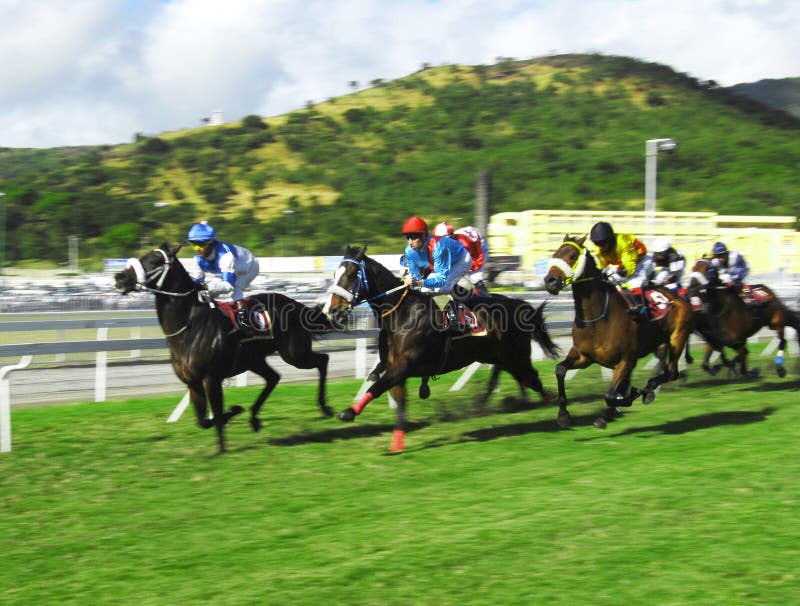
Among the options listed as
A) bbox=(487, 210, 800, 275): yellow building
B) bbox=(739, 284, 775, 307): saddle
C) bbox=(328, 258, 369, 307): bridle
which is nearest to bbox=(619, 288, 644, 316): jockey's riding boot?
bbox=(328, 258, 369, 307): bridle

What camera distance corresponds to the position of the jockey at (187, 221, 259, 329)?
29.7 feet

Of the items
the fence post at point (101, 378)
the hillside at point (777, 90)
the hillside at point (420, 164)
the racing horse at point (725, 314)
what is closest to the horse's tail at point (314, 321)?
the fence post at point (101, 378)

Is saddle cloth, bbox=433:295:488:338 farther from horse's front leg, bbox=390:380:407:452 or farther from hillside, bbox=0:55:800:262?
hillside, bbox=0:55:800:262

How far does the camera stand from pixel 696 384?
13289mm

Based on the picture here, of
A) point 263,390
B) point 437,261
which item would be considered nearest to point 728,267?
point 437,261

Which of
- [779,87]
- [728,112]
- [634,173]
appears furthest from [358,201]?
[779,87]

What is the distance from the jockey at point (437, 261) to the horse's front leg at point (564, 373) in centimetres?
113

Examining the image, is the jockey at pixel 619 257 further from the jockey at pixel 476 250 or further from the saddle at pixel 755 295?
the saddle at pixel 755 295

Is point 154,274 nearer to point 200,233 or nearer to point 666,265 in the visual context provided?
point 200,233

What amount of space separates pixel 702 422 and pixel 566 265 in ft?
8.20

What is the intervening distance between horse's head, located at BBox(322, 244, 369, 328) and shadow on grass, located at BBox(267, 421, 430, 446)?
1352 millimetres

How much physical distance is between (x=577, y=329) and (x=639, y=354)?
892mm

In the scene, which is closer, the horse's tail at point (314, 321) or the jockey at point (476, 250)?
the horse's tail at point (314, 321)

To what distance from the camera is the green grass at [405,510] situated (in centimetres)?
507
